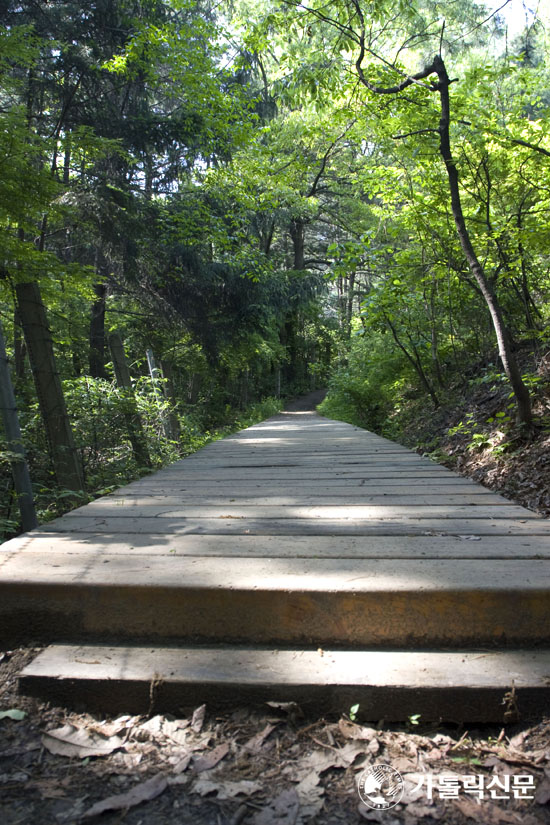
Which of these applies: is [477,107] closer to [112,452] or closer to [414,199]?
A: [414,199]

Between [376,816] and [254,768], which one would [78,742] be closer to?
[254,768]

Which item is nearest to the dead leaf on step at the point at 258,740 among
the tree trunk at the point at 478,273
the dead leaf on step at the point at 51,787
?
the dead leaf on step at the point at 51,787

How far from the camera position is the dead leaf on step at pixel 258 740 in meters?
1.02

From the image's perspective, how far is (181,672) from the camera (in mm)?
1132

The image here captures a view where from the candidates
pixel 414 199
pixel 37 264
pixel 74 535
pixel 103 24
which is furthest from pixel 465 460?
pixel 103 24

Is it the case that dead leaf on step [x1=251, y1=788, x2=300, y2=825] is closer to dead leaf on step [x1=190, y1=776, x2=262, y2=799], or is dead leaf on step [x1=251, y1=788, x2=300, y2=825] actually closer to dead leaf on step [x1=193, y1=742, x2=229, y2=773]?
dead leaf on step [x1=190, y1=776, x2=262, y2=799]

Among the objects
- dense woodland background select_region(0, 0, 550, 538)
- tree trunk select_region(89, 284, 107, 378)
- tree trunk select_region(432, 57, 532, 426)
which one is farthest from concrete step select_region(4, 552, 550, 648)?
tree trunk select_region(89, 284, 107, 378)

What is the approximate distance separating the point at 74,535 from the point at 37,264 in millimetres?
3866

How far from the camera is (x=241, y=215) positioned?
11117 millimetres

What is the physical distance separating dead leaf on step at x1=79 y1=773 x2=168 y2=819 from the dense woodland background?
251 cm

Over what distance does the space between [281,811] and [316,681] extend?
10.3 inches

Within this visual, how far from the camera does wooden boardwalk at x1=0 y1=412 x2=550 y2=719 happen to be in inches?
43.1

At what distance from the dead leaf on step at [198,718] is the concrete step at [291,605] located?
0.18 meters

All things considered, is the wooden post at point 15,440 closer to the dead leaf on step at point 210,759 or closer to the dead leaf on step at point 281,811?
the dead leaf on step at point 210,759
